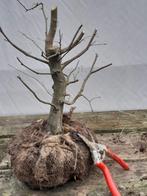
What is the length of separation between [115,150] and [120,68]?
2.69 ft

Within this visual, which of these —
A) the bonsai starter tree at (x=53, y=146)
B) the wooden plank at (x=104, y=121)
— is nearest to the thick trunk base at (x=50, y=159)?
the bonsai starter tree at (x=53, y=146)

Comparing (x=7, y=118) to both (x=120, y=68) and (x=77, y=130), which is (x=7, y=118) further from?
(x=77, y=130)

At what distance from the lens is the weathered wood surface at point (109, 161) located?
45.3 inches

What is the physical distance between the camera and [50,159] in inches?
44.5

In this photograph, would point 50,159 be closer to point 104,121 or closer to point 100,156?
point 100,156

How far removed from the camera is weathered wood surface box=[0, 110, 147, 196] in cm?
115

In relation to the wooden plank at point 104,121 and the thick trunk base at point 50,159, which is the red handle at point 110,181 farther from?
the wooden plank at point 104,121

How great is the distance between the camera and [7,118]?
2.04 metres

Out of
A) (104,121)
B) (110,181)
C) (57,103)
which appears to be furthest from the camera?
(104,121)

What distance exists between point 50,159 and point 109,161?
0.85 ft

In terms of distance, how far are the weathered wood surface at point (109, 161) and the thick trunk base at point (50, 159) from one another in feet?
0.11

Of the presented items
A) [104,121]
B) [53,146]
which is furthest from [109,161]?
[104,121]

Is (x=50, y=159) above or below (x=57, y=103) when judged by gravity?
below

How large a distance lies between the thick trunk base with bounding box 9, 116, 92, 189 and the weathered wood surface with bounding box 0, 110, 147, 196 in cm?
3
